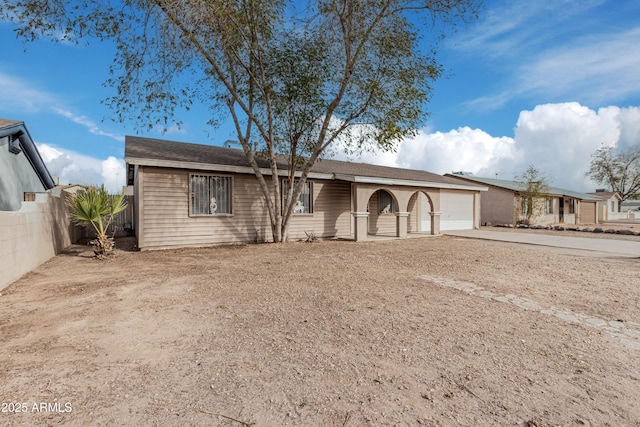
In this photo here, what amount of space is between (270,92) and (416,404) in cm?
1025

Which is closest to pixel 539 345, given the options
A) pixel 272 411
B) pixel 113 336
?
pixel 272 411

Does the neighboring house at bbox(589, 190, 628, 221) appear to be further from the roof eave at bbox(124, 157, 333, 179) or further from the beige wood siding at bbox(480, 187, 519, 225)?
the roof eave at bbox(124, 157, 333, 179)

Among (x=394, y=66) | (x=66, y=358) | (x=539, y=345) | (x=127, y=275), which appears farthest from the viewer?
(x=394, y=66)

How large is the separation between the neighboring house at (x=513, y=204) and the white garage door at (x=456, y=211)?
17.3ft

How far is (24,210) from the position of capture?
666cm

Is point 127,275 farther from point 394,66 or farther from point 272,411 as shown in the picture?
A: point 394,66

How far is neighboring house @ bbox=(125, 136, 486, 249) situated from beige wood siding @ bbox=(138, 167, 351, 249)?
0.09ft

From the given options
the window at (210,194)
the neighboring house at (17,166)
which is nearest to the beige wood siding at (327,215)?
the window at (210,194)

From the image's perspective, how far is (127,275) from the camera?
251 inches

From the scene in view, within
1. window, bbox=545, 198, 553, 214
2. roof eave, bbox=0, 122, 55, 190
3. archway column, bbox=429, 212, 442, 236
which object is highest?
roof eave, bbox=0, 122, 55, 190

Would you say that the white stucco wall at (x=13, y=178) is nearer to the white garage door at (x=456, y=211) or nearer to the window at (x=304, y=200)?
the window at (x=304, y=200)

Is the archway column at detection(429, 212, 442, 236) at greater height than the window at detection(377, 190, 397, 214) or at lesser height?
lesser

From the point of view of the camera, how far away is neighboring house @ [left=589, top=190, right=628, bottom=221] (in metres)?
36.0

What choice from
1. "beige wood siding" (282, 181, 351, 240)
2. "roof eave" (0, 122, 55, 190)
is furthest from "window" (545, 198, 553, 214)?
"roof eave" (0, 122, 55, 190)
